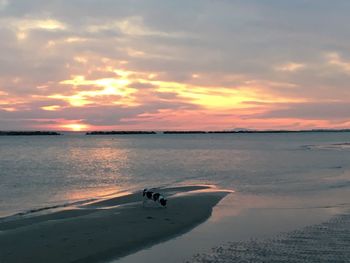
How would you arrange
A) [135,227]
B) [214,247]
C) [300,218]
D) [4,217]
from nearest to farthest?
[214,247]
[135,227]
[300,218]
[4,217]

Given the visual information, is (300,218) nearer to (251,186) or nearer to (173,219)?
(173,219)

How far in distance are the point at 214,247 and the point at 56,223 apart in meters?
4.92

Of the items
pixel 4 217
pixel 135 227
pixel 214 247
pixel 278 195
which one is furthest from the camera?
pixel 278 195

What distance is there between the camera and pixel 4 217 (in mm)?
14609

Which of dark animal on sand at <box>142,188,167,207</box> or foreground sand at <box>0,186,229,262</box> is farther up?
dark animal on sand at <box>142,188,167,207</box>

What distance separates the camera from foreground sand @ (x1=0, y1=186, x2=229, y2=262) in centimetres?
949

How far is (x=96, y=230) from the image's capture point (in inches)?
462

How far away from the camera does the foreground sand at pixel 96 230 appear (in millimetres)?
9492

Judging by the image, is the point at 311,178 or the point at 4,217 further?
the point at 311,178

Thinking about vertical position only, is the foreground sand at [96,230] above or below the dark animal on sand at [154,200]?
below

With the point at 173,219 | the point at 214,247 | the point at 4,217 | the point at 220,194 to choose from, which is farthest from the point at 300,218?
the point at 4,217

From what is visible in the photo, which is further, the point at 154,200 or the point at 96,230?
the point at 154,200

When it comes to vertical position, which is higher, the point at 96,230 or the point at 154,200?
the point at 154,200

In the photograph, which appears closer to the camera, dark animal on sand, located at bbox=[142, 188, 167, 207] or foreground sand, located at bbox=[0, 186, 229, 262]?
foreground sand, located at bbox=[0, 186, 229, 262]
